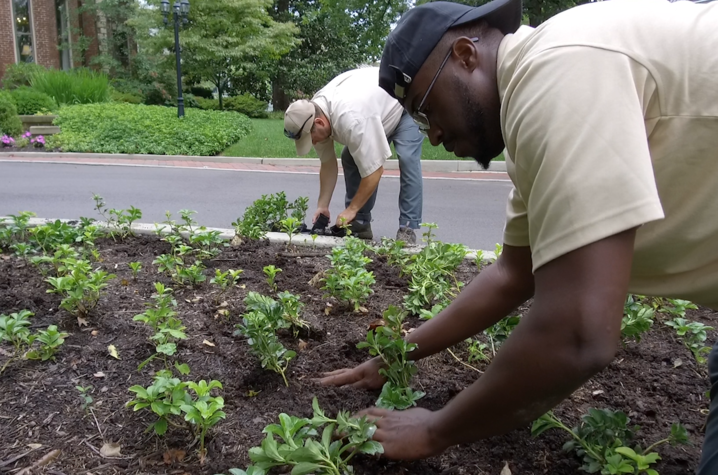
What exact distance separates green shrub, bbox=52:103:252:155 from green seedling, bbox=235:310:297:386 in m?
11.6

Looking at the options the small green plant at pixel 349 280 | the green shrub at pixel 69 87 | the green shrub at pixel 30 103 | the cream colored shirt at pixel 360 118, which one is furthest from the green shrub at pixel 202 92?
the small green plant at pixel 349 280

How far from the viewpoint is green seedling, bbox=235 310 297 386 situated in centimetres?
222

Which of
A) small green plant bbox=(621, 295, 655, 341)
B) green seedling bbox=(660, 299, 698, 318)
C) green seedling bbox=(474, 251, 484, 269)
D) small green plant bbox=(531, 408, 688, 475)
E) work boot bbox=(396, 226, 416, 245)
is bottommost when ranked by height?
work boot bbox=(396, 226, 416, 245)

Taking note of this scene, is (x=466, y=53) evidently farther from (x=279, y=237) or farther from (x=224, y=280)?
(x=279, y=237)

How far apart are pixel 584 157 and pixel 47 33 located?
1162 inches

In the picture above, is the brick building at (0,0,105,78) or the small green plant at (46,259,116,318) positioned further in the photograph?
the brick building at (0,0,105,78)

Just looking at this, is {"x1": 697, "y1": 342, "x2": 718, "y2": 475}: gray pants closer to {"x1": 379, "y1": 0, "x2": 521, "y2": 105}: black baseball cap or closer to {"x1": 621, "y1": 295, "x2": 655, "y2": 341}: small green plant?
{"x1": 621, "y1": 295, "x2": 655, "y2": 341}: small green plant

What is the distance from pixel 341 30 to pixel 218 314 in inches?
889

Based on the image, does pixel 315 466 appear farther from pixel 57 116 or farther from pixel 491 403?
pixel 57 116

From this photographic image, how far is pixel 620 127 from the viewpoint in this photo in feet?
3.46

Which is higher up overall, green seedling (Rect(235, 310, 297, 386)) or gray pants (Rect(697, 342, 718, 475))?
gray pants (Rect(697, 342, 718, 475))

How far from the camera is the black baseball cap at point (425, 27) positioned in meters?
1.48

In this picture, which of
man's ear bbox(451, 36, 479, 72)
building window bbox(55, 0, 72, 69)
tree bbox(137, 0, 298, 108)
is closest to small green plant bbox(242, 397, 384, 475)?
man's ear bbox(451, 36, 479, 72)

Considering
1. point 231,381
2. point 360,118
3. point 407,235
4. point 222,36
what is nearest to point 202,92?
point 222,36
